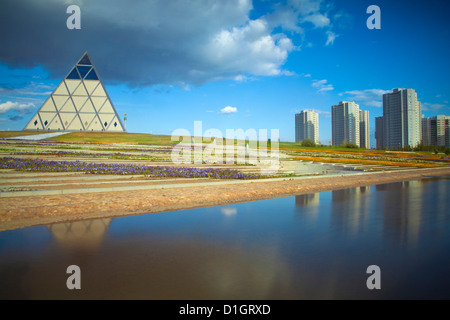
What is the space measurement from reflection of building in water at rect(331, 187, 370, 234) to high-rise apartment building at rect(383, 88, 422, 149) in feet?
232

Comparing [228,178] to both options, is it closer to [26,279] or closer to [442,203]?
[442,203]

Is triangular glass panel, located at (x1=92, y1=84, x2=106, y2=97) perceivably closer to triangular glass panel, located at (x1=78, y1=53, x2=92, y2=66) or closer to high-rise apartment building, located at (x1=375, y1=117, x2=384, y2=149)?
triangular glass panel, located at (x1=78, y1=53, x2=92, y2=66)

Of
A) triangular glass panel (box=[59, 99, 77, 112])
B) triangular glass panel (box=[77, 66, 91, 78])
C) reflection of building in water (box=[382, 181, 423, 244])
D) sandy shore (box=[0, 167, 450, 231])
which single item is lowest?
reflection of building in water (box=[382, 181, 423, 244])

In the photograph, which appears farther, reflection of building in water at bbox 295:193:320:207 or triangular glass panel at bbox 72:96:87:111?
triangular glass panel at bbox 72:96:87:111

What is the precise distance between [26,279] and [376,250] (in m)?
5.82

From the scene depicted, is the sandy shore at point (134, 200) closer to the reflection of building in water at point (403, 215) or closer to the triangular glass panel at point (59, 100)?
the reflection of building in water at point (403, 215)

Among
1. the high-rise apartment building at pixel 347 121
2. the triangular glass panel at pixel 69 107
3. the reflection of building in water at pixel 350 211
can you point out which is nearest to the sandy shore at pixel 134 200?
the reflection of building in water at pixel 350 211

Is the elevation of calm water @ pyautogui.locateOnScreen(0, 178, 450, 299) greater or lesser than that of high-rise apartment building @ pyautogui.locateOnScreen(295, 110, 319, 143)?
lesser

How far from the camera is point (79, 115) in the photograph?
58.3 m

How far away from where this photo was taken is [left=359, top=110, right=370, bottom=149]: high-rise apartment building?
4094 inches

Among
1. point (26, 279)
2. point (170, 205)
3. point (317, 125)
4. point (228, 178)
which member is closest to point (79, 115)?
point (228, 178)

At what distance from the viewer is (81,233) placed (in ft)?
19.5

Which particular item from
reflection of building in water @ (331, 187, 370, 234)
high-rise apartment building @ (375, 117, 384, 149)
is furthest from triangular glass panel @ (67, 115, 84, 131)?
high-rise apartment building @ (375, 117, 384, 149)

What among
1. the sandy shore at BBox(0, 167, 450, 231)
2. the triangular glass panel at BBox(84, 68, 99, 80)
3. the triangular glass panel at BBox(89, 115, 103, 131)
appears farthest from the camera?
the triangular glass panel at BBox(89, 115, 103, 131)
